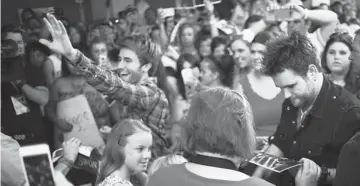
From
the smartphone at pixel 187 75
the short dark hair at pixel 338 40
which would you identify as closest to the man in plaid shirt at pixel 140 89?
the smartphone at pixel 187 75

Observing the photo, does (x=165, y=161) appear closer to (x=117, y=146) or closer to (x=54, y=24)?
(x=117, y=146)

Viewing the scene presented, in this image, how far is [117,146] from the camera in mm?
2439

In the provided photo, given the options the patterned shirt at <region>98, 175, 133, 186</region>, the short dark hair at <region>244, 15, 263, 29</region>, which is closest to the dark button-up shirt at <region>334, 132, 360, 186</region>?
the patterned shirt at <region>98, 175, 133, 186</region>

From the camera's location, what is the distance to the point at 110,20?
3.00 metres

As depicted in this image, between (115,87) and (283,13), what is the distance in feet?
6.74

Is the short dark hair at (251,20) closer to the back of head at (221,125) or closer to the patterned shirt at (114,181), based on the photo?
the patterned shirt at (114,181)

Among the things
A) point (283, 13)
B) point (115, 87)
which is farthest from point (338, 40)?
point (115, 87)

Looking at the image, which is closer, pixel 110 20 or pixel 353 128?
pixel 353 128

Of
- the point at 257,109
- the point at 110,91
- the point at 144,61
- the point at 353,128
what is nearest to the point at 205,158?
the point at 353,128

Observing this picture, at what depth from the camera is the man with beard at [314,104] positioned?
2172 mm

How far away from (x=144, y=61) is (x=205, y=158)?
1.27 meters

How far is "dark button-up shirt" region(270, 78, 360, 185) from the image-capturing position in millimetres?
2172

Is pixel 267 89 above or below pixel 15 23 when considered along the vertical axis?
below

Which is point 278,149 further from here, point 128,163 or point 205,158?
point 205,158
